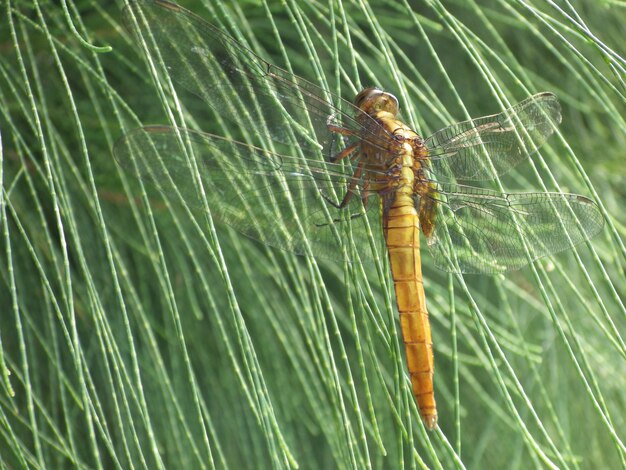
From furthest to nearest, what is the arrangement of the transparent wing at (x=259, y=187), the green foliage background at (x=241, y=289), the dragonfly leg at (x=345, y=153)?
the green foliage background at (x=241, y=289) → the dragonfly leg at (x=345, y=153) → the transparent wing at (x=259, y=187)

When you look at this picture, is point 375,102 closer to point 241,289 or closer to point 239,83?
point 239,83

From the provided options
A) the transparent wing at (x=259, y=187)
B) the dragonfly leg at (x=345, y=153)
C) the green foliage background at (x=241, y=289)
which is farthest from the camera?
the green foliage background at (x=241, y=289)

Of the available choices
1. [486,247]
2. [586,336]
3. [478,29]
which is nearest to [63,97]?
[486,247]

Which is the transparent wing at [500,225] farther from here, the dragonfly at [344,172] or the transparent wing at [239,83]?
the transparent wing at [239,83]

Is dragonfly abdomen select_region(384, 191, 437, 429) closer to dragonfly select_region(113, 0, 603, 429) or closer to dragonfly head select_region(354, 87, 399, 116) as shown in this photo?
dragonfly select_region(113, 0, 603, 429)

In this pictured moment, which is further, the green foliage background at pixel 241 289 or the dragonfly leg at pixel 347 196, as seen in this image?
the green foliage background at pixel 241 289

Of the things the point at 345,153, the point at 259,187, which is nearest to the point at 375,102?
the point at 345,153

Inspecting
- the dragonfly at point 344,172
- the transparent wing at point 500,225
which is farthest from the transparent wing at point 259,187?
the transparent wing at point 500,225

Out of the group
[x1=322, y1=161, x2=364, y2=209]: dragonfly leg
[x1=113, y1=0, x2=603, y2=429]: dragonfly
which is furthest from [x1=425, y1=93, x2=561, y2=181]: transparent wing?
[x1=322, y1=161, x2=364, y2=209]: dragonfly leg
